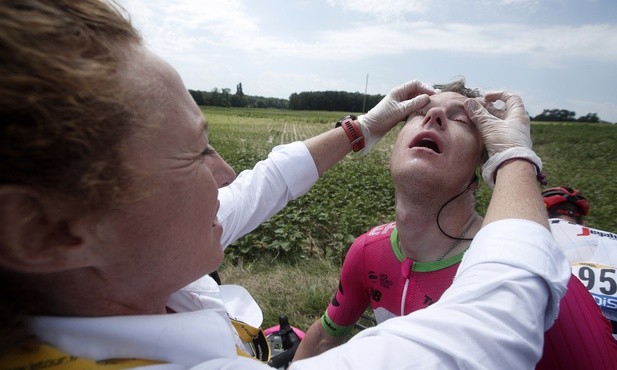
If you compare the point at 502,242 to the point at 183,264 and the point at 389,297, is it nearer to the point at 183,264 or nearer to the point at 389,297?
the point at 183,264

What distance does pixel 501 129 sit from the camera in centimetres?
179

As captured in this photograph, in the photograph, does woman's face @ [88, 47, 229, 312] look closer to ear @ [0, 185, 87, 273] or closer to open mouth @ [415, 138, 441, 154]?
ear @ [0, 185, 87, 273]

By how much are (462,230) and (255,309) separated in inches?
48.4

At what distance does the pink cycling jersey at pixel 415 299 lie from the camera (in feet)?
3.71

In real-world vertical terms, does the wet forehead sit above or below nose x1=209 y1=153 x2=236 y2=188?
above

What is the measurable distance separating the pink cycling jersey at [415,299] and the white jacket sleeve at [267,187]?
62cm

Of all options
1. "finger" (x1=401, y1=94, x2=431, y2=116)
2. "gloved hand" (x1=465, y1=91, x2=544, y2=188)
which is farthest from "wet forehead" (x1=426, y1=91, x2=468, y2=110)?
"gloved hand" (x1=465, y1=91, x2=544, y2=188)

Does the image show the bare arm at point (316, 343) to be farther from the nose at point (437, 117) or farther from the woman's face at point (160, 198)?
the woman's face at point (160, 198)

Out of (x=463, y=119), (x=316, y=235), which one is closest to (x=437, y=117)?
(x=463, y=119)

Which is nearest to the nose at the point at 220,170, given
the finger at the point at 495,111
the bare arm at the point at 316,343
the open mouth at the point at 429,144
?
the open mouth at the point at 429,144

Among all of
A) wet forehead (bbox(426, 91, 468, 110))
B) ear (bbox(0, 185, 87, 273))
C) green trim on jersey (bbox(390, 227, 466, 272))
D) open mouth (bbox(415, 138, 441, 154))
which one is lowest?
green trim on jersey (bbox(390, 227, 466, 272))

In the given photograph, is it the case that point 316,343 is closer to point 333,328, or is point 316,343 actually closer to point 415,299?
point 333,328

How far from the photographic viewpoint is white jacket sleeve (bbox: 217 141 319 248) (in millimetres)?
2258

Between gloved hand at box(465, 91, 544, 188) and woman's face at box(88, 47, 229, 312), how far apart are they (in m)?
1.18
